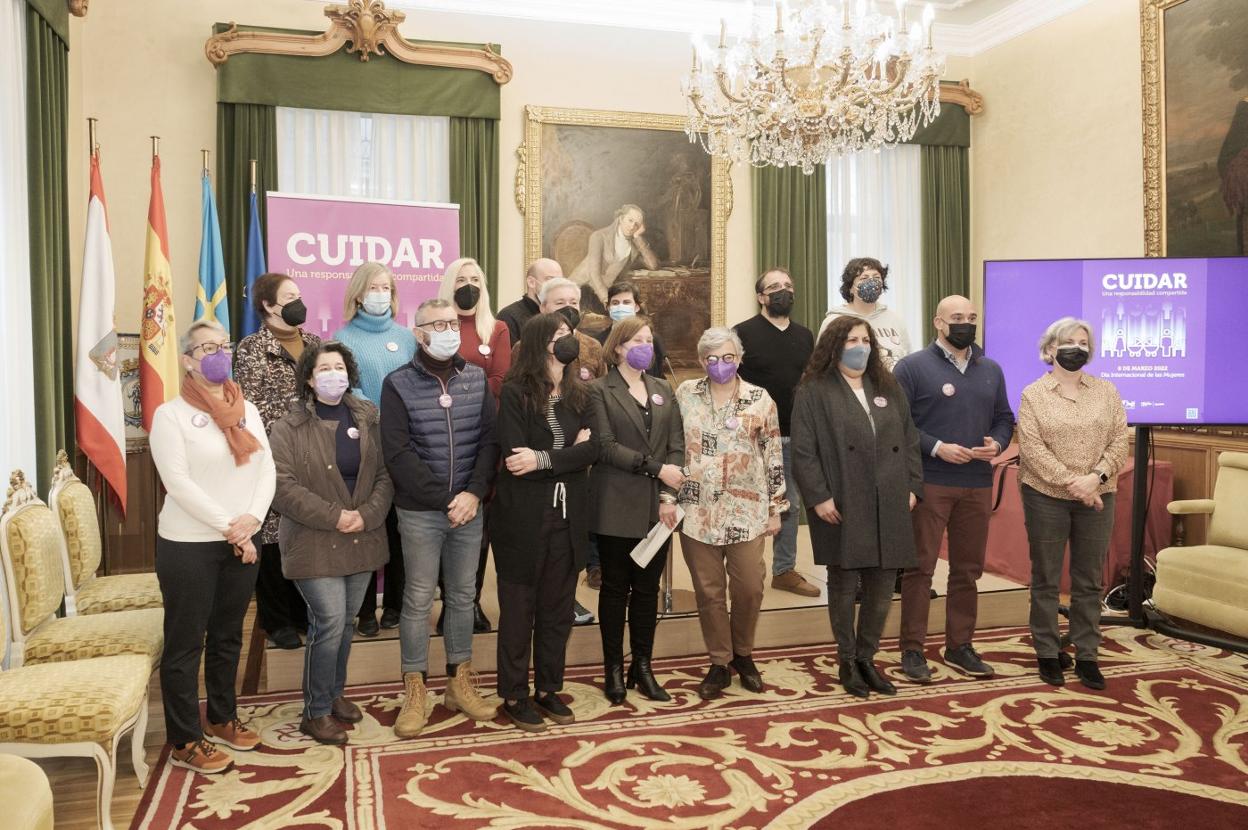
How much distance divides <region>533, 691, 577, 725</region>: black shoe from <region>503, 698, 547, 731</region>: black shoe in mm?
61

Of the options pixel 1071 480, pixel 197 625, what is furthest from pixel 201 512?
pixel 1071 480

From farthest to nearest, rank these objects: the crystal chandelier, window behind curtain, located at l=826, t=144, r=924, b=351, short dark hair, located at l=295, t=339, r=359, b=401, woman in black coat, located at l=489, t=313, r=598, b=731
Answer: window behind curtain, located at l=826, t=144, r=924, b=351 → the crystal chandelier → woman in black coat, located at l=489, t=313, r=598, b=731 → short dark hair, located at l=295, t=339, r=359, b=401

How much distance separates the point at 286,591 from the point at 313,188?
11.1 ft

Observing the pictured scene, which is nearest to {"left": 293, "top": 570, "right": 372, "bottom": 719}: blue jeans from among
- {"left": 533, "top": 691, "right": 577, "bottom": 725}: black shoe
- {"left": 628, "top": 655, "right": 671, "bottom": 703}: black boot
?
{"left": 533, "top": 691, "right": 577, "bottom": 725}: black shoe

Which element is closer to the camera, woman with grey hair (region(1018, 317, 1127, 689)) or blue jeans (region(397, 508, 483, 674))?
blue jeans (region(397, 508, 483, 674))

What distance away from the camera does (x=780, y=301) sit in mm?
4566

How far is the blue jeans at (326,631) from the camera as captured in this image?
11.0 feet

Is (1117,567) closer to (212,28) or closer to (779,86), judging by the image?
(779,86)

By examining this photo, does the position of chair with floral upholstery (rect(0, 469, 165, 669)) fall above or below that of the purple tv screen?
below

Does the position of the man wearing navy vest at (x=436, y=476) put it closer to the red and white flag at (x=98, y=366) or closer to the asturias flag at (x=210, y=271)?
the red and white flag at (x=98, y=366)

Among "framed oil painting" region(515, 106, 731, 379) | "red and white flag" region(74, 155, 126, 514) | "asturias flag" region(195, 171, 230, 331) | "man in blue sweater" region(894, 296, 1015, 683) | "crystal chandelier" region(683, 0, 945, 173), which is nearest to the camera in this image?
"man in blue sweater" region(894, 296, 1015, 683)

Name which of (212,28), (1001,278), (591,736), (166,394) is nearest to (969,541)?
(1001,278)

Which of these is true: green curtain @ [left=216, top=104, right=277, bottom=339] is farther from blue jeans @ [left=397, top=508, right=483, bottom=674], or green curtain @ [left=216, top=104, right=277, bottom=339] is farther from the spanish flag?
blue jeans @ [left=397, top=508, right=483, bottom=674]

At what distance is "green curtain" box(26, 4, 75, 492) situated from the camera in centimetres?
449
